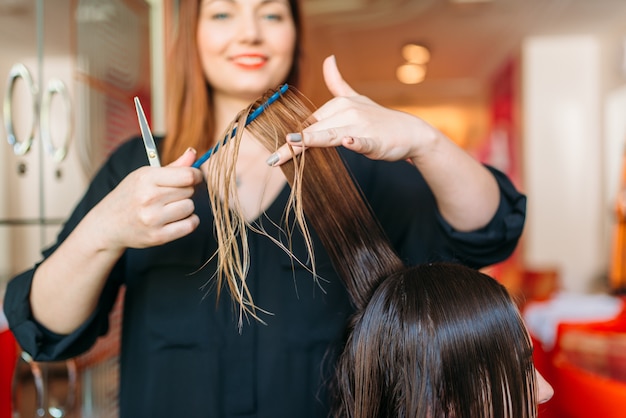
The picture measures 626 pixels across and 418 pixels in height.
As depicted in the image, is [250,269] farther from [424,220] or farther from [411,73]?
[411,73]

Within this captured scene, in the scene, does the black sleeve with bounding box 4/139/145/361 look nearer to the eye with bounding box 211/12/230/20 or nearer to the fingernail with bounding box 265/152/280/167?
the eye with bounding box 211/12/230/20

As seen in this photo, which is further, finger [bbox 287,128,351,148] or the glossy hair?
the glossy hair

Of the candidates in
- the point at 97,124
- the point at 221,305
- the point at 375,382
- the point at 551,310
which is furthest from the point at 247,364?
the point at 551,310

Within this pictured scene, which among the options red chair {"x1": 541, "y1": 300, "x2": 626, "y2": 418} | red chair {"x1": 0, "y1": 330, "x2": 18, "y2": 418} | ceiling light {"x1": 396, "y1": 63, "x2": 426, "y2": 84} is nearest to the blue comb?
red chair {"x1": 0, "y1": 330, "x2": 18, "y2": 418}

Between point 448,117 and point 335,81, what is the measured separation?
7.41 metres

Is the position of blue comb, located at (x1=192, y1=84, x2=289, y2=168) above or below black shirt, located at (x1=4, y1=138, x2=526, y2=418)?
above

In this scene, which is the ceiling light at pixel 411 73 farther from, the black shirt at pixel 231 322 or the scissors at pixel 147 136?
the scissors at pixel 147 136

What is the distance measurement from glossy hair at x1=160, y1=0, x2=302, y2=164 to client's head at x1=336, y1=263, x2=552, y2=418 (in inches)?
19.0

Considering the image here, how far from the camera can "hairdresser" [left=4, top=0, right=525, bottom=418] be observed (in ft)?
2.86

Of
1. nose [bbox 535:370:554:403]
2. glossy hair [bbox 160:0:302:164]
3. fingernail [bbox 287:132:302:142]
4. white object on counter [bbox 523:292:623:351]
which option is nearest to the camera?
fingernail [bbox 287:132:302:142]

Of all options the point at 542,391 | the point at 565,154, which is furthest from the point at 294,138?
the point at 565,154

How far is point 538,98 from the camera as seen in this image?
5.16 m

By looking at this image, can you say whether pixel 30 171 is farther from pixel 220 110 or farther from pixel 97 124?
pixel 220 110

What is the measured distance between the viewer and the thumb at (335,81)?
829 mm
